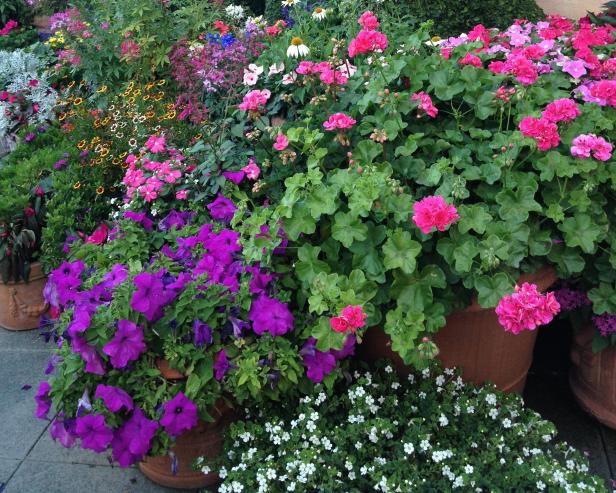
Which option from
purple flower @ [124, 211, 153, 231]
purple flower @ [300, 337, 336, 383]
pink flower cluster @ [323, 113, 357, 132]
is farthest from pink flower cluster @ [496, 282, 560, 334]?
purple flower @ [124, 211, 153, 231]

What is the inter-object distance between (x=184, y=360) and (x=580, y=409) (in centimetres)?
182

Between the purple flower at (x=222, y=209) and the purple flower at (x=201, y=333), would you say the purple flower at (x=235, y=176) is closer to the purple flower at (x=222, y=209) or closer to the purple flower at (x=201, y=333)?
the purple flower at (x=222, y=209)

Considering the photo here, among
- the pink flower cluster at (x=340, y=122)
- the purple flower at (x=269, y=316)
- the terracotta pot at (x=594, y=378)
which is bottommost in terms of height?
the terracotta pot at (x=594, y=378)

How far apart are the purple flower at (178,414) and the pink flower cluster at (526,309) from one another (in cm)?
102

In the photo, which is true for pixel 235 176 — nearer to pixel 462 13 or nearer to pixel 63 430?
pixel 63 430

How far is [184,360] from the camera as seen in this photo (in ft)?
6.86

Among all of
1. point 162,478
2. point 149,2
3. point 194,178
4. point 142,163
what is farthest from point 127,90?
point 162,478

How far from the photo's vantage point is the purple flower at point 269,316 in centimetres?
211

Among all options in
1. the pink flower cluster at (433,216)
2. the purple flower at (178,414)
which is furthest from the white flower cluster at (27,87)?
the pink flower cluster at (433,216)

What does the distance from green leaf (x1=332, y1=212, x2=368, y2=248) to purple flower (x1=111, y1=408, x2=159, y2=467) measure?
856mm

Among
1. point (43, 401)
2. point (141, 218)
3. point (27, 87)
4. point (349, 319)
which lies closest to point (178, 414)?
point (43, 401)

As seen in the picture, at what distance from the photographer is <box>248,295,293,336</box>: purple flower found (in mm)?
2109

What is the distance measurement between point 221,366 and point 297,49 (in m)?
1.56

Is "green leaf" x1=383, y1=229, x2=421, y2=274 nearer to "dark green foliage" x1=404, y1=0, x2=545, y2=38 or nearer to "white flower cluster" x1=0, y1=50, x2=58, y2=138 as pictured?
"dark green foliage" x1=404, y1=0, x2=545, y2=38
